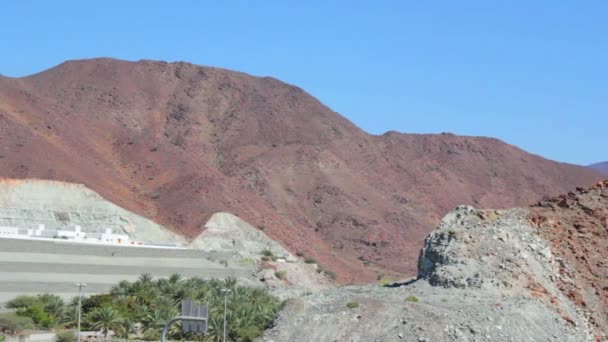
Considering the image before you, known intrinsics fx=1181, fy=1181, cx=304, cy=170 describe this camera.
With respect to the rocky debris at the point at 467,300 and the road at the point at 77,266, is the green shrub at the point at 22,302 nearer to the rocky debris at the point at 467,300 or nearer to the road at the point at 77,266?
the road at the point at 77,266

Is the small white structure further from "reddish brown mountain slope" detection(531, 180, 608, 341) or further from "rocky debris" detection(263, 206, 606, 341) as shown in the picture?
"reddish brown mountain slope" detection(531, 180, 608, 341)

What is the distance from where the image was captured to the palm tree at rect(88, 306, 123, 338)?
2121 inches

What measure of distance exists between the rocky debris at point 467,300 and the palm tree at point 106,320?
8793mm

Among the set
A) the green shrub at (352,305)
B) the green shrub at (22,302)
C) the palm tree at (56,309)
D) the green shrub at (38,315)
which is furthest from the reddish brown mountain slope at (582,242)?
the green shrub at (22,302)

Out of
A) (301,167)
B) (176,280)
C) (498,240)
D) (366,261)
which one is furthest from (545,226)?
(301,167)

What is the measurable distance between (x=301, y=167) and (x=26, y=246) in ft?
232

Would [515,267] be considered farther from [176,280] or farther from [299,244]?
[299,244]

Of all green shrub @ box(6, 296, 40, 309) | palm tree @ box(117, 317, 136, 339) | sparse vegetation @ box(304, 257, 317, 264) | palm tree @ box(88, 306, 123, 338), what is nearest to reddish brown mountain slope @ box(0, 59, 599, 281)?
sparse vegetation @ box(304, 257, 317, 264)

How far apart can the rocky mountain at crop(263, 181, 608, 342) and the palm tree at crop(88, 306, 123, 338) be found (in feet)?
29.3

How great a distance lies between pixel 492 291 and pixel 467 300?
2.08 m

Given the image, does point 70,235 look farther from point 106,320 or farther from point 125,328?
point 106,320

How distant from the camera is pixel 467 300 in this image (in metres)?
48.0

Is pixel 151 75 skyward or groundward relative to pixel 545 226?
skyward

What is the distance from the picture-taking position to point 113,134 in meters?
125
